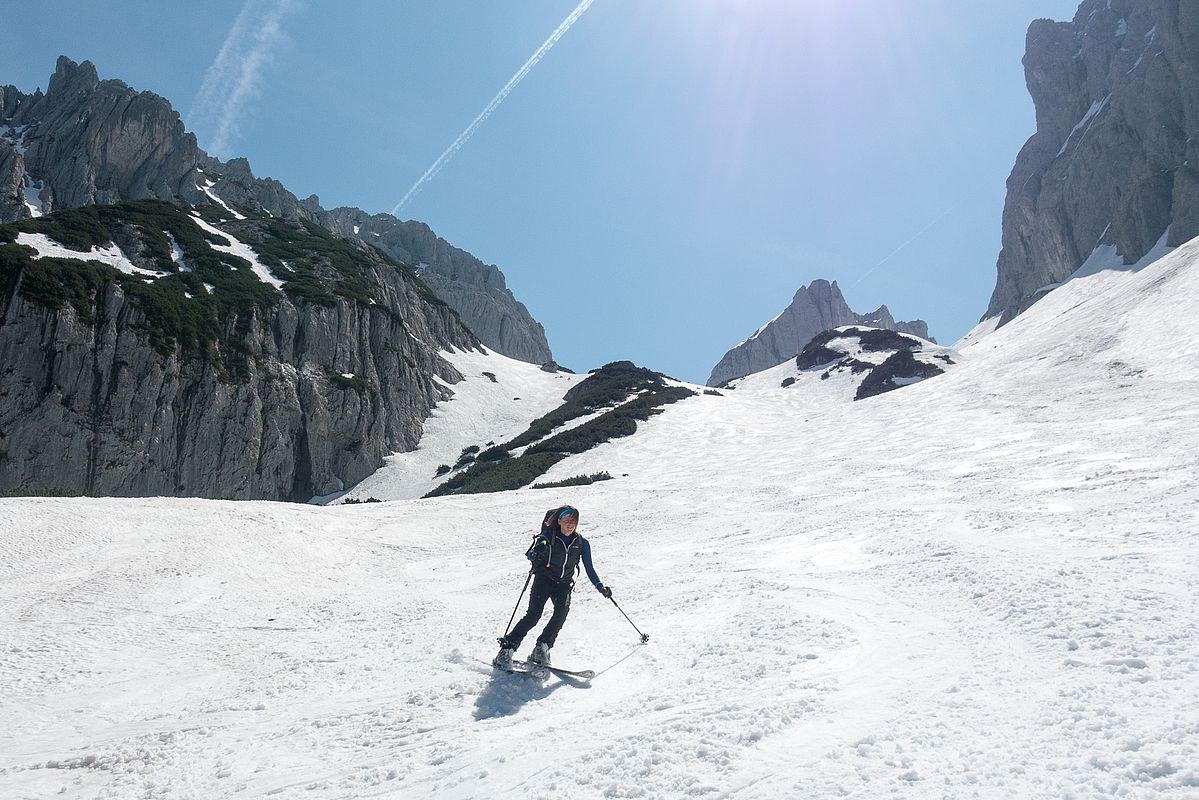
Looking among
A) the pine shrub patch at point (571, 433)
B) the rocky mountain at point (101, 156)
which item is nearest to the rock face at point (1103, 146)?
the pine shrub patch at point (571, 433)

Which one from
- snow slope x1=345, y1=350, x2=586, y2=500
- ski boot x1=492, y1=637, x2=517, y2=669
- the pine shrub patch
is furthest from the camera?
snow slope x1=345, y1=350, x2=586, y2=500

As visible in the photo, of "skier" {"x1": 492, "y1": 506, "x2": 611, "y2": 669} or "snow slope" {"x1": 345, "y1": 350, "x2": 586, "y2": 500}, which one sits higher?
"snow slope" {"x1": 345, "y1": 350, "x2": 586, "y2": 500}

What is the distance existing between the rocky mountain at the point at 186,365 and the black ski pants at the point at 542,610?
37457mm

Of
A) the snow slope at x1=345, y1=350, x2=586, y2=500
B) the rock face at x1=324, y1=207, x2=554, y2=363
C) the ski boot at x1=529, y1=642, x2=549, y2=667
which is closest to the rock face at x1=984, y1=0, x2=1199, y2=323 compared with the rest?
the snow slope at x1=345, y1=350, x2=586, y2=500

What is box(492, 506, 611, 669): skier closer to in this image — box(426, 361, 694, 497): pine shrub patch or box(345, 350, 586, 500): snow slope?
box(426, 361, 694, 497): pine shrub patch

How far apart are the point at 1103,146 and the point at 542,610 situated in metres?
129

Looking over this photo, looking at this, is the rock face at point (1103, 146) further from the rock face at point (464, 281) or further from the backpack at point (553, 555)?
the backpack at point (553, 555)

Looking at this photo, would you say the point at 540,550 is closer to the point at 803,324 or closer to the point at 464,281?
the point at 464,281

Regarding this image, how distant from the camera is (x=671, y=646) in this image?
8250mm

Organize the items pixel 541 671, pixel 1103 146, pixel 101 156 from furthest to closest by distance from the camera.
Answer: pixel 1103 146 < pixel 101 156 < pixel 541 671

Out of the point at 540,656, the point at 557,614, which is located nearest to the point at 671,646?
the point at 557,614

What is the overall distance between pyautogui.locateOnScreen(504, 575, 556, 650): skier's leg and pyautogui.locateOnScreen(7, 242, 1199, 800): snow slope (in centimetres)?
61

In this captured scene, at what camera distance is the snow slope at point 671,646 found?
4812 mm

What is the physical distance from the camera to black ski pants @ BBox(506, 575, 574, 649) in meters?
8.00
